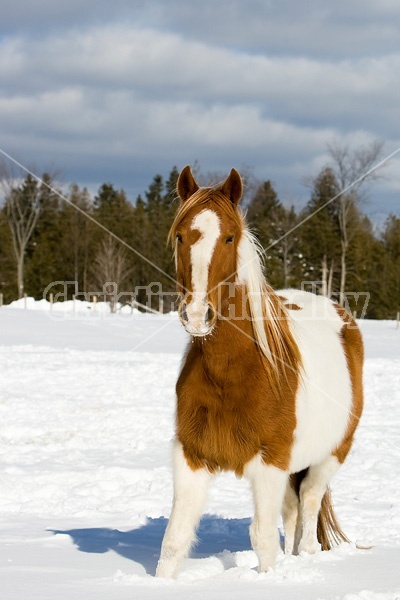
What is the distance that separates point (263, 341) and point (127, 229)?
1987 inches

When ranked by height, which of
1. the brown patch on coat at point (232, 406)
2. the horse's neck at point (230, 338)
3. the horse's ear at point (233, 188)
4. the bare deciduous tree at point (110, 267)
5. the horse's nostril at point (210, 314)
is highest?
the bare deciduous tree at point (110, 267)

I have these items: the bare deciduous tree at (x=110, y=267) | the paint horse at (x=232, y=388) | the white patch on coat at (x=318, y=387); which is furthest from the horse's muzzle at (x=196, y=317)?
the bare deciduous tree at (x=110, y=267)

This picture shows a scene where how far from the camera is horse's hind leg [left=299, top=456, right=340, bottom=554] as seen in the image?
5.27m

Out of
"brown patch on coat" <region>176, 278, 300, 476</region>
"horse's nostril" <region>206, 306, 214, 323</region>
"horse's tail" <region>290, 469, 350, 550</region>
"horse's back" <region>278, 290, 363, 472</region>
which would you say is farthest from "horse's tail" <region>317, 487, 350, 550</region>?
"horse's nostril" <region>206, 306, 214, 323</region>

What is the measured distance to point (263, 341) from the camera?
168 inches

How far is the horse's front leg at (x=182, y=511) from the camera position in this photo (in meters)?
4.19

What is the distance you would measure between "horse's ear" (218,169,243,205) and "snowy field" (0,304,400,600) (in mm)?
2134

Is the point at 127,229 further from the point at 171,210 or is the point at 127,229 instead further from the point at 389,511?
the point at 389,511

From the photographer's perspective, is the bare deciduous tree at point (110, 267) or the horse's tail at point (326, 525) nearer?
the horse's tail at point (326, 525)

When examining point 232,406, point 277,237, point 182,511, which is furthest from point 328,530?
point 277,237

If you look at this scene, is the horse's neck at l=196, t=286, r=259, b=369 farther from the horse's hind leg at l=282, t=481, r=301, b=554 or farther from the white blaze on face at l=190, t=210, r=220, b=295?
the horse's hind leg at l=282, t=481, r=301, b=554

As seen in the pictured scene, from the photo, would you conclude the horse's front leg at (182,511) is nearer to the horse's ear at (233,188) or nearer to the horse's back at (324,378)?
the horse's back at (324,378)

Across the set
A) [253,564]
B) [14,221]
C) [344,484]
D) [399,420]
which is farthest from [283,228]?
[253,564]

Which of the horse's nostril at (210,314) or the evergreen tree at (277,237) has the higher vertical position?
the evergreen tree at (277,237)
